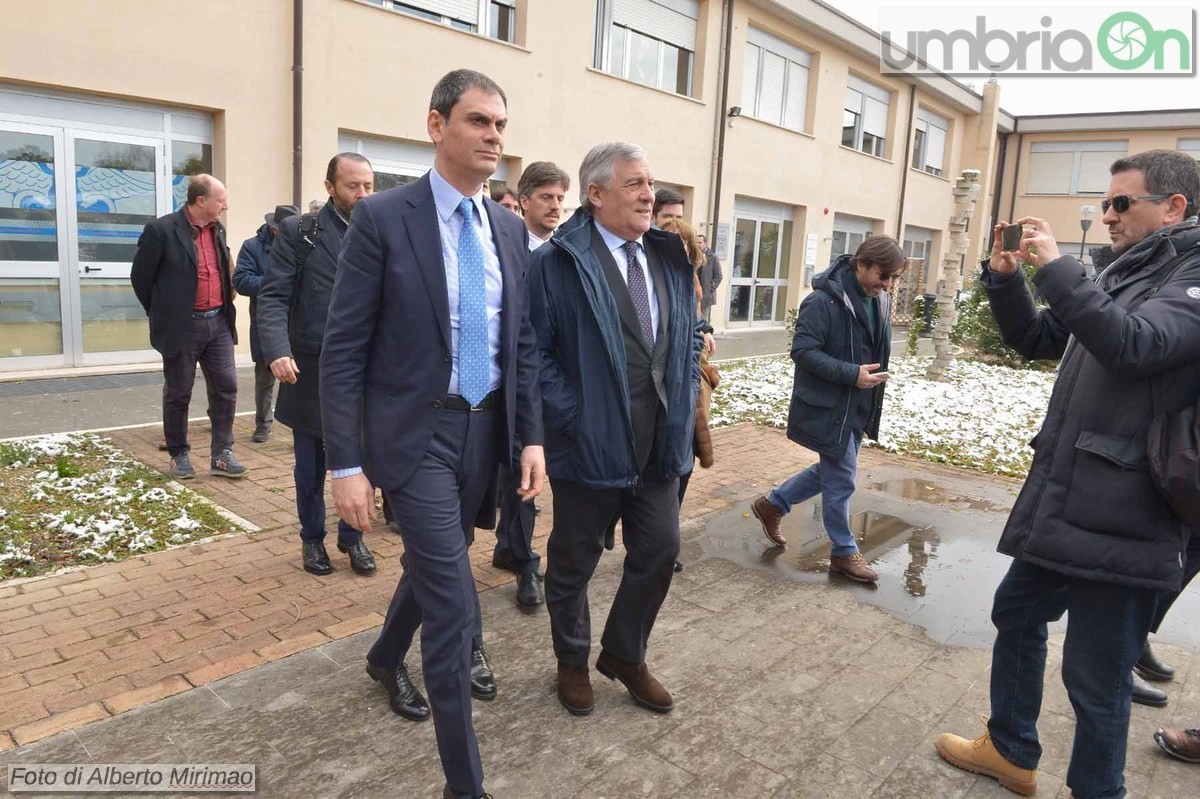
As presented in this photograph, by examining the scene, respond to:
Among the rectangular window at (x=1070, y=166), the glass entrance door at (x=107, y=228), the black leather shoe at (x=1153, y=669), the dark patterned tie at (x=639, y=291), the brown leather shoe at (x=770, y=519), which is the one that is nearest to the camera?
the dark patterned tie at (x=639, y=291)

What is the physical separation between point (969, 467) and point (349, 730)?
639 centimetres

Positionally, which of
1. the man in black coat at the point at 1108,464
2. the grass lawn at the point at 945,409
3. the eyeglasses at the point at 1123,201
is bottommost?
the grass lawn at the point at 945,409

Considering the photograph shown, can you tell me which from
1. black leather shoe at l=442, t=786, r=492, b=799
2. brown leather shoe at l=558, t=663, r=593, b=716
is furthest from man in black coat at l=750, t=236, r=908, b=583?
black leather shoe at l=442, t=786, r=492, b=799

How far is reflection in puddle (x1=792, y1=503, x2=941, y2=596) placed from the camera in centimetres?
504

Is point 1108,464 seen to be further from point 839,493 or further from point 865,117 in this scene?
point 865,117

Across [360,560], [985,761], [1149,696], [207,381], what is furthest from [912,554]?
[207,381]

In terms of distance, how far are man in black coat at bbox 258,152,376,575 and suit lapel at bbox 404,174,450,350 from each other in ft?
5.37

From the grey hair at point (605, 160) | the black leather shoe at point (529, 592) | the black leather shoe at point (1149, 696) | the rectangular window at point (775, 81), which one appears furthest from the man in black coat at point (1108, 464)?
the rectangular window at point (775, 81)

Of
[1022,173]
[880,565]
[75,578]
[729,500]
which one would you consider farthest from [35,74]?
[1022,173]

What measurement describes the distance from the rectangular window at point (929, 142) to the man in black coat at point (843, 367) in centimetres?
2338

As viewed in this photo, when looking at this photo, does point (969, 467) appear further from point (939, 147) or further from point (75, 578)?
point (939, 147)

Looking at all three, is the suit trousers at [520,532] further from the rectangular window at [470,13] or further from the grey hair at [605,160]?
the rectangular window at [470,13]

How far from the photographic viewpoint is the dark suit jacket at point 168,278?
5996mm

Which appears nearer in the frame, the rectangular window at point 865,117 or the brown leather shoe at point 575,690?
the brown leather shoe at point 575,690
